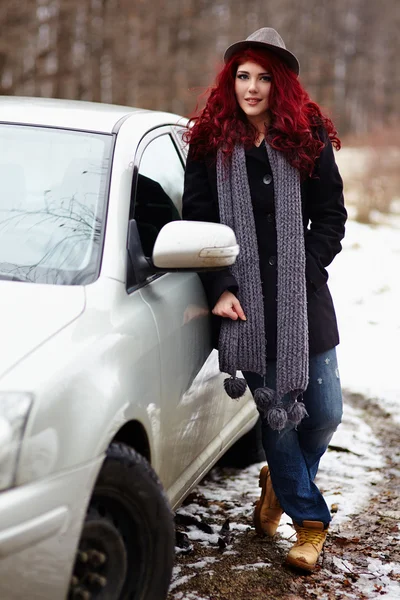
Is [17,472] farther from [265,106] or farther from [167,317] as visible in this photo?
[265,106]

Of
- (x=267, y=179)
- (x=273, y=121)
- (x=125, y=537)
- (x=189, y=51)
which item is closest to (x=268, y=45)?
(x=273, y=121)

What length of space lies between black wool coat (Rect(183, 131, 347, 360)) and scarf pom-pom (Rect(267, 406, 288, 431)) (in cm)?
20

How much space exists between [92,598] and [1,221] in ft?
3.94

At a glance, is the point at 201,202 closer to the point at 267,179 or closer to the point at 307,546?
the point at 267,179

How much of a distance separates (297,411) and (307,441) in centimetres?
32

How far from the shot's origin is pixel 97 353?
98.5 inches

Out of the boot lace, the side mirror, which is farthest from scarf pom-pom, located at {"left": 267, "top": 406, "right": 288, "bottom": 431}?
the side mirror

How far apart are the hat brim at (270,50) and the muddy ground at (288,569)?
6.10 feet

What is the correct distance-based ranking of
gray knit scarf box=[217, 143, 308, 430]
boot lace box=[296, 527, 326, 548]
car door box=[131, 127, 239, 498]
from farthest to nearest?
boot lace box=[296, 527, 326, 548] → gray knit scarf box=[217, 143, 308, 430] → car door box=[131, 127, 239, 498]

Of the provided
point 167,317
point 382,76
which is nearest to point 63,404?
point 167,317

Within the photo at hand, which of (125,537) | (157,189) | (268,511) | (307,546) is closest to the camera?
(125,537)

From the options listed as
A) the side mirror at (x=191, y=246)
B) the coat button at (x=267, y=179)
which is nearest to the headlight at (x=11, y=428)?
the side mirror at (x=191, y=246)

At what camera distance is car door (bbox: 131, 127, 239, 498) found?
9.89 ft

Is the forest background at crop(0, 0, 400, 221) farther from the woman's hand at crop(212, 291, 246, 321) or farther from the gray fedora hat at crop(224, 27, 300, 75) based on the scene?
the woman's hand at crop(212, 291, 246, 321)
